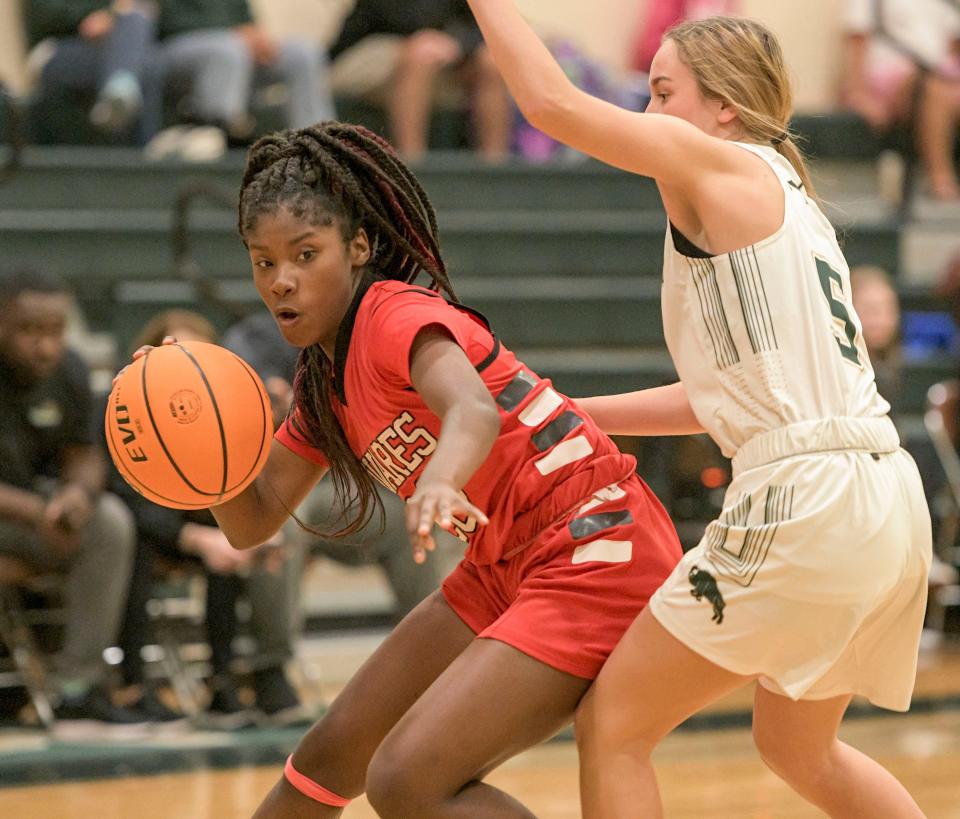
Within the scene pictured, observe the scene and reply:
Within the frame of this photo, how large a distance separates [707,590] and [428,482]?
55 cm

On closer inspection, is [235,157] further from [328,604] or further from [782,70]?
[782,70]

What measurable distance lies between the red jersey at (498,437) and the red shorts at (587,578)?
40 millimetres

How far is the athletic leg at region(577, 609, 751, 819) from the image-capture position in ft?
8.29

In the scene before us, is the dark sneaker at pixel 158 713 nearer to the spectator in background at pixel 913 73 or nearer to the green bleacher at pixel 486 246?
the green bleacher at pixel 486 246

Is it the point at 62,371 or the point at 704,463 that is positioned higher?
the point at 62,371

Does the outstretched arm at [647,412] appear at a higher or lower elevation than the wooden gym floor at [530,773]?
higher

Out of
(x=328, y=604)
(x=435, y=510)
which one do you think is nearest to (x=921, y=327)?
(x=328, y=604)

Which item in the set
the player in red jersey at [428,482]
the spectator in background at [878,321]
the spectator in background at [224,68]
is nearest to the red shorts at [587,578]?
the player in red jersey at [428,482]

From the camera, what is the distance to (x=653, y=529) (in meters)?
2.78

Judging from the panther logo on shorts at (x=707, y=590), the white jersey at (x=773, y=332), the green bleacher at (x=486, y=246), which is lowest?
the green bleacher at (x=486, y=246)

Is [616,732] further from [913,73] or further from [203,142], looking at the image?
[913,73]

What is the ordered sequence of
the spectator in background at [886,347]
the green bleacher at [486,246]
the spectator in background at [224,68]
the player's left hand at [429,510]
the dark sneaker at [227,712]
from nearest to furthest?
1. the player's left hand at [429,510]
2. the dark sneaker at [227,712]
3. the spectator in background at [886,347]
4. the green bleacher at [486,246]
5. the spectator in background at [224,68]

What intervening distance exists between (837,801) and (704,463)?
3486mm

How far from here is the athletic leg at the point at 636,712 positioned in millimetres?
2525
